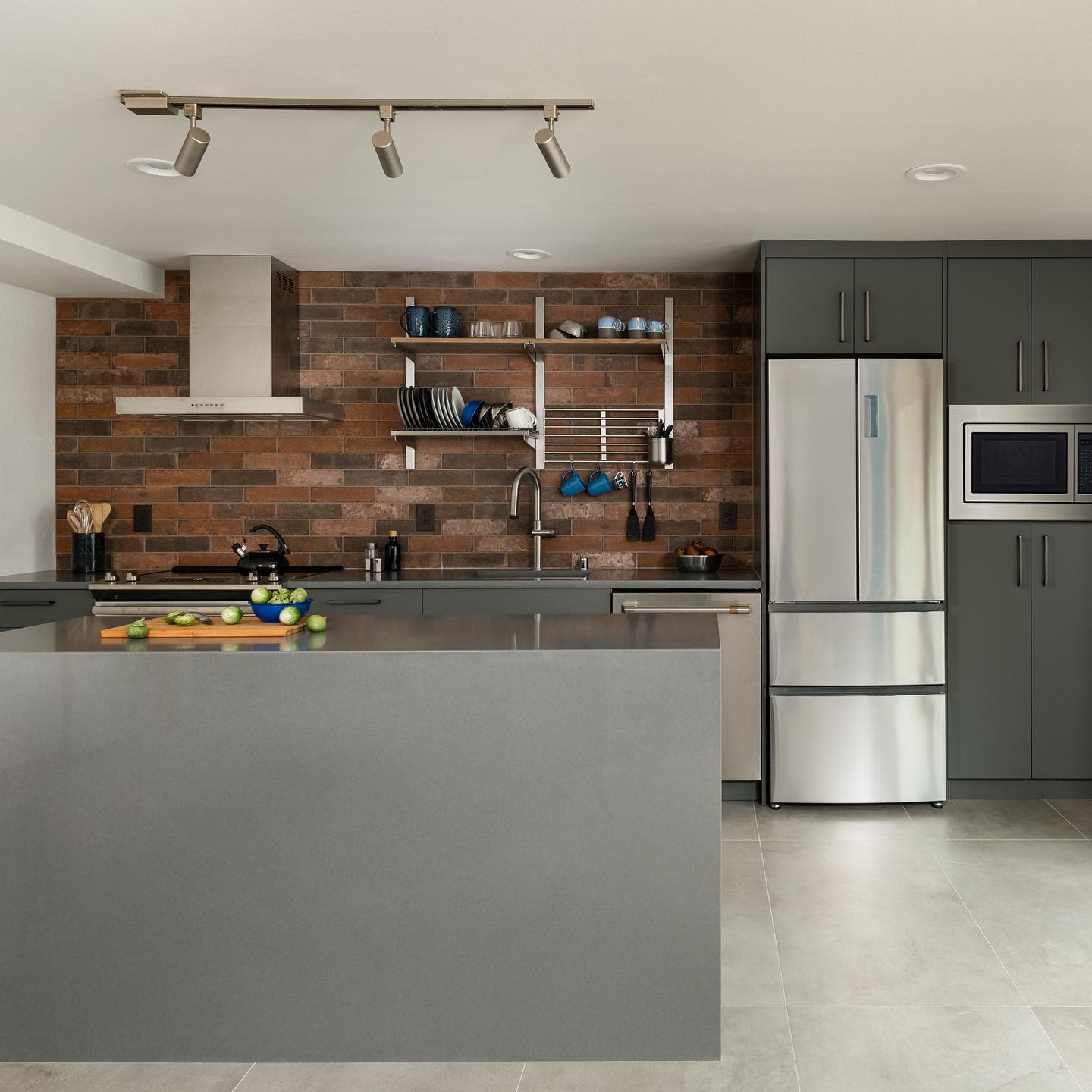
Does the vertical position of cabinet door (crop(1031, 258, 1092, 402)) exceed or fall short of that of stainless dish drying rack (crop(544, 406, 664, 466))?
it exceeds it

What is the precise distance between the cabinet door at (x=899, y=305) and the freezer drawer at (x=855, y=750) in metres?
1.47

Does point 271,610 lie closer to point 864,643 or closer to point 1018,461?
point 864,643

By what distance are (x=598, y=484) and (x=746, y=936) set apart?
2.31 meters

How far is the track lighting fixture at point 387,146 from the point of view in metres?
2.40

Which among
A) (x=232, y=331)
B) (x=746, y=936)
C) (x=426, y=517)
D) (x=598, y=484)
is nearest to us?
(x=746, y=936)

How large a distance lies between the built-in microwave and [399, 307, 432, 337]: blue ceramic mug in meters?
2.30

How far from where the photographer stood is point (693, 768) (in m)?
2.28

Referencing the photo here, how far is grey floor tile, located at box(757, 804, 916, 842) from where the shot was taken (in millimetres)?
3838

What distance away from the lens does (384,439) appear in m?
4.84

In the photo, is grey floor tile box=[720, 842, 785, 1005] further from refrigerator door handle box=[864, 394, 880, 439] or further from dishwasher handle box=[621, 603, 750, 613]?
refrigerator door handle box=[864, 394, 880, 439]

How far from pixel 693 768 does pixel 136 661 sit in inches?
50.6

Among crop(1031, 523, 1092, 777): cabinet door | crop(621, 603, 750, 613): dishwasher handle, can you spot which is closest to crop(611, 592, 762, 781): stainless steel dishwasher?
crop(621, 603, 750, 613): dishwasher handle

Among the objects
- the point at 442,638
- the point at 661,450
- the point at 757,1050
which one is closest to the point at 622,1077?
the point at 757,1050

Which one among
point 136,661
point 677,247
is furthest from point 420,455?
point 136,661
